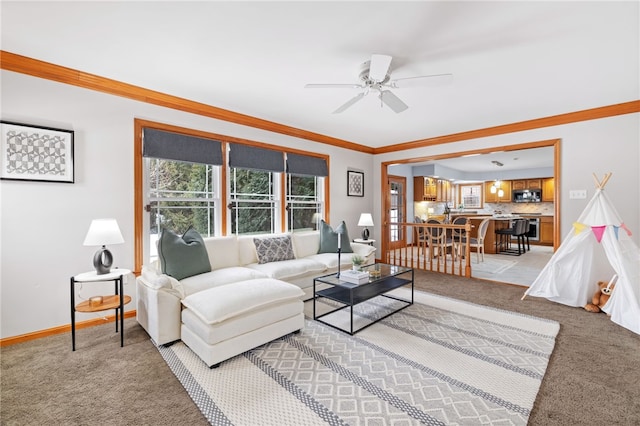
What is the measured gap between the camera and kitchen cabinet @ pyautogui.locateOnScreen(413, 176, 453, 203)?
28.5ft

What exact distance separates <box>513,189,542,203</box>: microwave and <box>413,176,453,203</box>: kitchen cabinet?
92.5 inches

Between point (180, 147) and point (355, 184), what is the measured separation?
3518 millimetres

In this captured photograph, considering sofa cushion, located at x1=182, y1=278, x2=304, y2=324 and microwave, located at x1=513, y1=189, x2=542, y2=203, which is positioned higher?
microwave, located at x1=513, y1=189, x2=542, y2=203

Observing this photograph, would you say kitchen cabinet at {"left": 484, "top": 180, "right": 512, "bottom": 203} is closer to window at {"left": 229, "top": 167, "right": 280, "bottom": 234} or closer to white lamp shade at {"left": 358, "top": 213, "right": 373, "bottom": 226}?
white lamp shade at {"left": 358, "top": 213, "right": 373, "bottom": 226}

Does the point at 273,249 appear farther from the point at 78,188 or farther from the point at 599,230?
the point at 599,230

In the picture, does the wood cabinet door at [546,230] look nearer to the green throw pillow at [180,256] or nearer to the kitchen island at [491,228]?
the kitchen island at [491,228]

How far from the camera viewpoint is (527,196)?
9.66 metres

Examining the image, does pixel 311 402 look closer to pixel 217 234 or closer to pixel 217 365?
pixel 217 365

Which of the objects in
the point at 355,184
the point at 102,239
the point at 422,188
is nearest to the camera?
the point at 102,239

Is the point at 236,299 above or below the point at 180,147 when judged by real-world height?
below

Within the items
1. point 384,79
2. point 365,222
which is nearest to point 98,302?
point 384,79

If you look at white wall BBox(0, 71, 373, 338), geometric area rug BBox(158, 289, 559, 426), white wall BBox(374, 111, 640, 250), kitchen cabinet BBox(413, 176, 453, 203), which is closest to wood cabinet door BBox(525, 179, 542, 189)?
kitchen cabinet BBox(413, 176, 453, 203)

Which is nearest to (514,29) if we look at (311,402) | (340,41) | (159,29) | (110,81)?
(340,41)

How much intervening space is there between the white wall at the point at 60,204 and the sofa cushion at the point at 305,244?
210 centimetres
